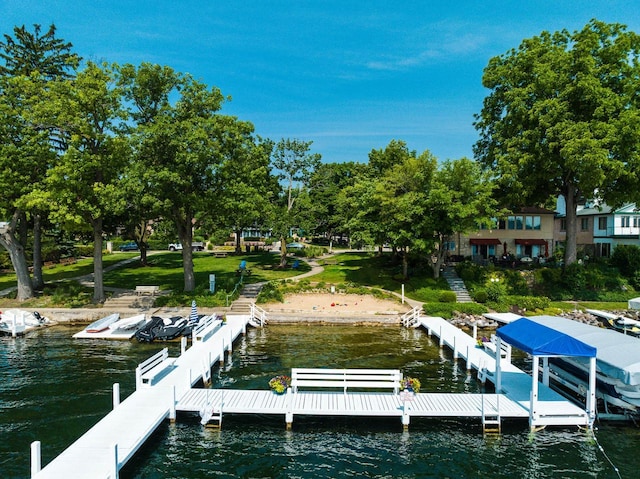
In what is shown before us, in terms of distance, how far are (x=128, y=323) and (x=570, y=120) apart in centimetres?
3711

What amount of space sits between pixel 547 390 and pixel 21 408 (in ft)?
66.9

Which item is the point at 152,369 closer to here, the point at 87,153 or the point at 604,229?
the point at 87,153

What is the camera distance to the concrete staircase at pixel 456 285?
126 feet

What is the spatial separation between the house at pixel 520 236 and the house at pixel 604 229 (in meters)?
2.51

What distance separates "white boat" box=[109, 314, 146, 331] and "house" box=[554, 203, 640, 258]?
44114 mm

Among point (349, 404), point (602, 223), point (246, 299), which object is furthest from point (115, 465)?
point (602, 223)

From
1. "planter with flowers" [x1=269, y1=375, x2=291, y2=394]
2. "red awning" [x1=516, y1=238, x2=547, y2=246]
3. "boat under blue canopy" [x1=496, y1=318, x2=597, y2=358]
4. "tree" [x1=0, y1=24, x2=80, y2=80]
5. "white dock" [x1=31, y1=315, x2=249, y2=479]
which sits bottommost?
"white dock" [x1=31, y1=315, x2=249, y2=479]

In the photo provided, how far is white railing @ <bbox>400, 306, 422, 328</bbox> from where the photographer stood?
32406 millimetres

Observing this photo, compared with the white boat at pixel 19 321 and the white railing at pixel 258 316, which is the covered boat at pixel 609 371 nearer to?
the white railing at pixel 258 316

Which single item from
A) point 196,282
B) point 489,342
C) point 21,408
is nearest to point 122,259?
point 196,282

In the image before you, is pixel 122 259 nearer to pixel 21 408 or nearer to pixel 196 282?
pixel 196 282

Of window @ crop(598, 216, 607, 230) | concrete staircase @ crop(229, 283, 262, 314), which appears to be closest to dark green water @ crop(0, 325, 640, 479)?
concrete staircase @ crop(229, 283, 262, 314)

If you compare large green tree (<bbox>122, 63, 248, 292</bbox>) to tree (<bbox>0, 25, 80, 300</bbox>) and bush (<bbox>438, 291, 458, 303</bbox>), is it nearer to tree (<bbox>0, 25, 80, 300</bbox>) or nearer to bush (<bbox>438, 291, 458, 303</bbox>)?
tree (<bbox>0, 25, 80, 300</bbox>)

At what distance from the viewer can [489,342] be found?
25.2m
